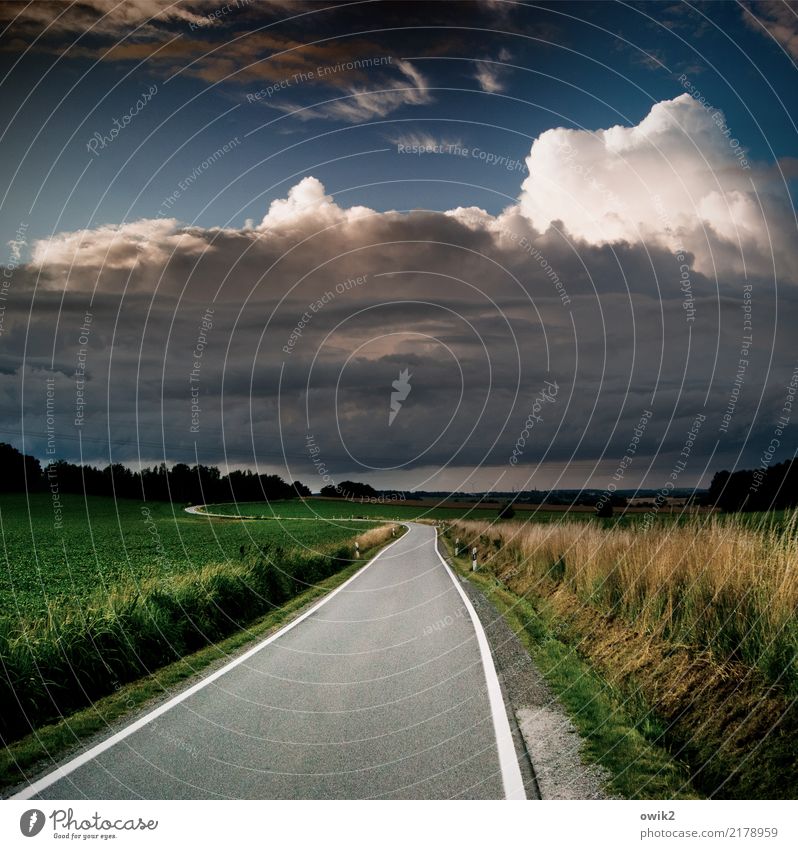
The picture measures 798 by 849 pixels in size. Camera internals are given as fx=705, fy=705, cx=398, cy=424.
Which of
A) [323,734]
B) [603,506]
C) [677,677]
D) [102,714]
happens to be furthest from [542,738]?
[603,506]

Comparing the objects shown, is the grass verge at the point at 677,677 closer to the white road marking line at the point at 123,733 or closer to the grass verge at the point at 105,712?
the white road marking line at the point at 123,733

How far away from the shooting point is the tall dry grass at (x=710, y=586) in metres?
6.56

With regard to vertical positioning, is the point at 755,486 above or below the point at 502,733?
above

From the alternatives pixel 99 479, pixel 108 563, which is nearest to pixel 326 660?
pixel 108 563

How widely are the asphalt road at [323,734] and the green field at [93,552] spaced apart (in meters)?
3.81

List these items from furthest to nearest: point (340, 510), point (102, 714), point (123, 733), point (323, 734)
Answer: point (340, 510) → point (102, 714) → point (123, 733) → point (323, 734)

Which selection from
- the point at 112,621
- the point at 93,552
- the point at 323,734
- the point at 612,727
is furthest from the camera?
the point at 93,552

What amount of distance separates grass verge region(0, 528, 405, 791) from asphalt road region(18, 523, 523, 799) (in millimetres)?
338

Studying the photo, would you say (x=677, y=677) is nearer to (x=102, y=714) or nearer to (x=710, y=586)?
(x=710, y=586)

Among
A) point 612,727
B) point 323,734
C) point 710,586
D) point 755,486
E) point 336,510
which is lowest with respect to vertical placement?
point 336,510

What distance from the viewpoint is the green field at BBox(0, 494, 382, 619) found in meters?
15.0

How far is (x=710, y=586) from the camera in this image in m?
7.96

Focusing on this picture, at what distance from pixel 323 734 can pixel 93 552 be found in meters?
30.8
